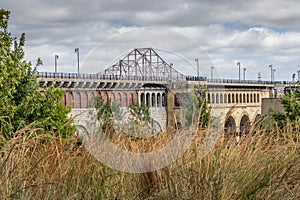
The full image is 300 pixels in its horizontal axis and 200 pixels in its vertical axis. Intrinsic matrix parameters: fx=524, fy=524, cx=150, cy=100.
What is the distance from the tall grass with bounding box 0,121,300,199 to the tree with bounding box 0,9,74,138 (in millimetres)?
8993

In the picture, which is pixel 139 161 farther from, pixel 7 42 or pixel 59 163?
pixel 7 42

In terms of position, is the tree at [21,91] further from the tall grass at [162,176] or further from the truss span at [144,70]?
the tall grass at [162,176]

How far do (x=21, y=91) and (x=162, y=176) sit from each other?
11.1m

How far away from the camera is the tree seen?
12367mm

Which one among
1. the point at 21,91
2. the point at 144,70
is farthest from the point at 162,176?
the point at 144,70

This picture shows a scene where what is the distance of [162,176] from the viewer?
10.9 feet

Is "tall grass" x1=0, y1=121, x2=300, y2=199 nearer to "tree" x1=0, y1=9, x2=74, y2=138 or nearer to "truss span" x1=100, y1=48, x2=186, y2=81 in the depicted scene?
"truss span" x1=100, y1=48, x2=186, y2=81

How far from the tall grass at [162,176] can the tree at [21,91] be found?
8.99 metres

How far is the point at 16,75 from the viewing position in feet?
43.2

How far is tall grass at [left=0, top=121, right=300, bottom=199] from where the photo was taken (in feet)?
9.27

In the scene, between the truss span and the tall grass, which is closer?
the tall grass

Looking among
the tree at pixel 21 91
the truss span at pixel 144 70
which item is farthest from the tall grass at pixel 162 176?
the tree at pixel 21 91

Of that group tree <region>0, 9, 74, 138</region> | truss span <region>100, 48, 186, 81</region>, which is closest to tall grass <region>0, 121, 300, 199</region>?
truss span <region>100, 48, 186, 81</region>

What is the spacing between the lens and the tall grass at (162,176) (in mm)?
2826
